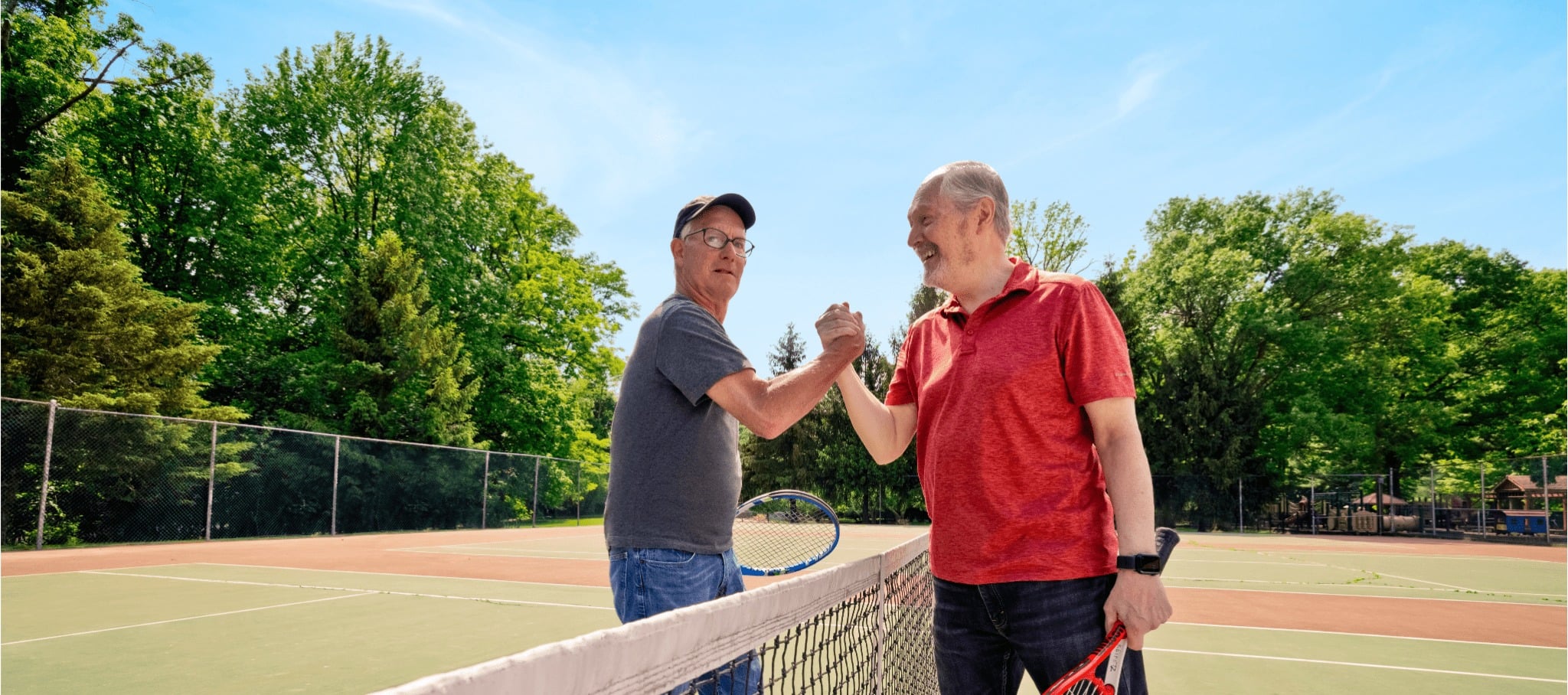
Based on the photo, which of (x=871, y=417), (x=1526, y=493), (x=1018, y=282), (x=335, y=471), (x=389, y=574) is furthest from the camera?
(x=1526, y=493)

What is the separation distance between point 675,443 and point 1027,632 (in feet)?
2.99

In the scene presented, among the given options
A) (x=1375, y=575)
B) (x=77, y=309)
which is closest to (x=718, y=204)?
(x=1375, y=575)

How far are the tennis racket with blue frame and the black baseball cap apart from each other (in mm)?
1555

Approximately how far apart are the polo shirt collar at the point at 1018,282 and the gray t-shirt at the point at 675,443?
53cm

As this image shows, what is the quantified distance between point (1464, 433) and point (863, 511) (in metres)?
23.1

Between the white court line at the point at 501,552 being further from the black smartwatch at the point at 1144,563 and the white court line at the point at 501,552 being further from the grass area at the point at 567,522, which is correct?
the black smartwatch at the point at 1144,563

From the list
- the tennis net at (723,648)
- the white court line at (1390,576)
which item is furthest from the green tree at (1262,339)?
the tennis net at (723,648)

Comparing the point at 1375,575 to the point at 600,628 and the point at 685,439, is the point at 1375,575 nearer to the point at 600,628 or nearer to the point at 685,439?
the point at 600,628

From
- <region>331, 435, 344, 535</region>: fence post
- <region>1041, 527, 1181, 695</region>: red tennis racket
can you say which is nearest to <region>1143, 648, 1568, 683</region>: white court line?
<region>1041, 527, 1181, 695</region>: red tennis racket

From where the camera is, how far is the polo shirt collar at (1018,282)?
6.72 ft

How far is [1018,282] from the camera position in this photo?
207 centimetres

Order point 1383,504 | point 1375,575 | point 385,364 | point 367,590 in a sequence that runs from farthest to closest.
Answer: point 1383,504, point 385,364, point 1375,575, point 367,590

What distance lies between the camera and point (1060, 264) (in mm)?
33344

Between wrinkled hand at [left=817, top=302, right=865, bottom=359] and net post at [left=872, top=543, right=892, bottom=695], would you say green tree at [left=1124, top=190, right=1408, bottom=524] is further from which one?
wrinkled hand at [left=817, top=302, right=865, bottom=359]
